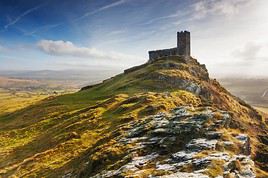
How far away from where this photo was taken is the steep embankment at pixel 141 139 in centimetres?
3844

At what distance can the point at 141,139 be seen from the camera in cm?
4928

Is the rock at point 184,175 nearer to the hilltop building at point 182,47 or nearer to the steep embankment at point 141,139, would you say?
the steep embankment at point 141,139

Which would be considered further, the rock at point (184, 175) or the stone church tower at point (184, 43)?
the stone church tower at point (184, 43)

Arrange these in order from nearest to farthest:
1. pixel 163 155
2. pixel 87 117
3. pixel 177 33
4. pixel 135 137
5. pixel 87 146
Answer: pixel 163 155, pixel 135 137, pixel 87 146, pixel 87 117, pixel 177 33

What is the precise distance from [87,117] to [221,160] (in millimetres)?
57444

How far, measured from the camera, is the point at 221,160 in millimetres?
36312

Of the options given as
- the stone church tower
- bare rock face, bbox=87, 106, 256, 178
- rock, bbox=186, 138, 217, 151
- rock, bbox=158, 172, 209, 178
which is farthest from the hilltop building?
rock, bbox=158, 172, 209, 178

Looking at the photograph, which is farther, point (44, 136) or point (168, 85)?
point (168, 85)

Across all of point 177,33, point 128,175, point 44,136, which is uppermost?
point 177,33

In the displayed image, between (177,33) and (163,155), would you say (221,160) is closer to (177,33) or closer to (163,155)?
(163,155)

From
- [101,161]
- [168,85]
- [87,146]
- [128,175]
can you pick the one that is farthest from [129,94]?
[128,175]

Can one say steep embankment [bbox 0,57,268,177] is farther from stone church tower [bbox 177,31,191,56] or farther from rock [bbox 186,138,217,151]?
stone church tower [bbox 177,31,191,56]

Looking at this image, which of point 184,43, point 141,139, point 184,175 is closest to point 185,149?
point 184,175

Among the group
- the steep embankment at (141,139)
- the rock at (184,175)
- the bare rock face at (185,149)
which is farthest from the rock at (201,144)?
the rock at (184,175)
